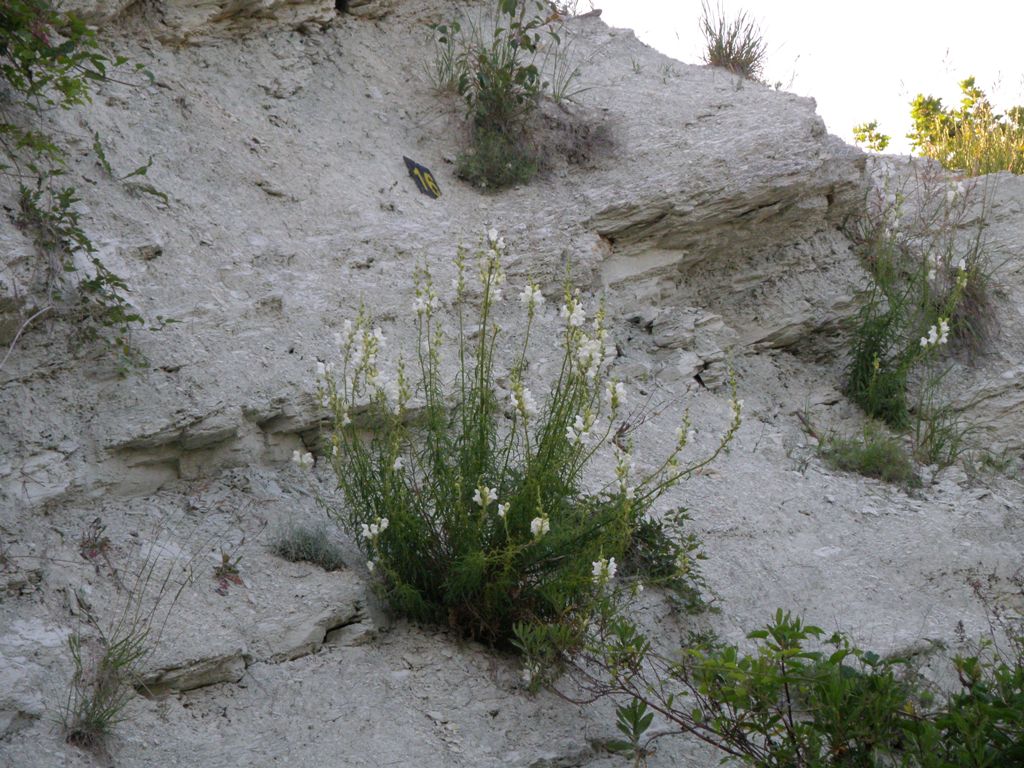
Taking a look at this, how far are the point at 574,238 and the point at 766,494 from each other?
1999mm

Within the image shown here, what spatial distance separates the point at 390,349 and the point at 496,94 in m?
2.44

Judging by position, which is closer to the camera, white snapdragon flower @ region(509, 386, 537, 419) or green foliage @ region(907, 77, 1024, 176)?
white snapdragon flower @ region(509, 386, 537, 419)

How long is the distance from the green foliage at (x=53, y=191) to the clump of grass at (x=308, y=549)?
1042 mm

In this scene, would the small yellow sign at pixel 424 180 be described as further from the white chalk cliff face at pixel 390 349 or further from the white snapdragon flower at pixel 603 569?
the white snapdragon flower at pixel 603 569

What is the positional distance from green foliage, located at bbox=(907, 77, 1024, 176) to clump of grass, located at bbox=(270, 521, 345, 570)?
6781mm

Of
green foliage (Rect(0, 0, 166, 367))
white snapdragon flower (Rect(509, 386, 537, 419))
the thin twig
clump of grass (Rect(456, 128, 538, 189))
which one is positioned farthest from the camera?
clump of grass (Rect(456, 128, 538, 189))

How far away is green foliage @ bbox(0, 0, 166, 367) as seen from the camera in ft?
14.7

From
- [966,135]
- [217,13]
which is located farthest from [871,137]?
[217,13]

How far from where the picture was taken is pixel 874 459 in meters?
5.88

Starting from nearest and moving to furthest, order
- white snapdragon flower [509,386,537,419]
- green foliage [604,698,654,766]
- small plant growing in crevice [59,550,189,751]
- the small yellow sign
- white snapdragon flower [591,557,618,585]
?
small plant growing in crevice [59,550,189,751] < green foliage [604,698,654,766] < white snapdragon flower [591,557,618,585] < white snapdragon flower [509,386,537,419] < the small yellow sign

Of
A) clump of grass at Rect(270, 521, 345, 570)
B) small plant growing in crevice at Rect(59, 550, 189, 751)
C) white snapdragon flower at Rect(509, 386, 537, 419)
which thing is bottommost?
small plant growing in crevice at Rect(59, 550, 189, 751)

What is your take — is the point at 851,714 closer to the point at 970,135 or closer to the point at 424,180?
the point at 424,180

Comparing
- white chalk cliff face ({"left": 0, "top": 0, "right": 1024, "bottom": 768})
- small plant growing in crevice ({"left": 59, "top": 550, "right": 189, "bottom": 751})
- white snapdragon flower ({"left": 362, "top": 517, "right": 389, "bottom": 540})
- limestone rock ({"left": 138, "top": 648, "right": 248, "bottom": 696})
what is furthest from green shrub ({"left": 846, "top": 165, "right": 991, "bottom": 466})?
small plant growing in crevice ({"left": 59, "top": 550, "right": 189, "bottom": 751})

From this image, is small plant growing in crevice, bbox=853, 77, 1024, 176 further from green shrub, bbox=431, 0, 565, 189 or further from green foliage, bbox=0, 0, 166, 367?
green foliage, bbox=0, 0, 166, 367
